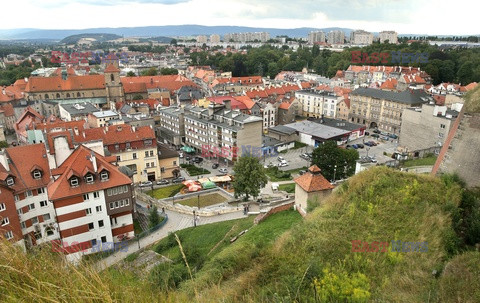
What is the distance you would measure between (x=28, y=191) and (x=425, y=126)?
5330 cm

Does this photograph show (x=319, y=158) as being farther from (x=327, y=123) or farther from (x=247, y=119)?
(x=327, y=123)

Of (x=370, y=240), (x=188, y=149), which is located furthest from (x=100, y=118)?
(x=370, y=240)

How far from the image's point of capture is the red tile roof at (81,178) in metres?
25.1

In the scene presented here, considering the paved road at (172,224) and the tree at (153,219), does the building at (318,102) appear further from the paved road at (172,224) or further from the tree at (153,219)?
the tree at (153,219)

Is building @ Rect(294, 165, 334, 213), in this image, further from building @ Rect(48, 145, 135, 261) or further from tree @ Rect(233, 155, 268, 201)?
building @ Rect(48, 145, 135, 261)

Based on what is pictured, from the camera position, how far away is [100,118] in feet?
177

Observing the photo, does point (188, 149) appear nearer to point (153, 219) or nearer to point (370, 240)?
point (153, 219)

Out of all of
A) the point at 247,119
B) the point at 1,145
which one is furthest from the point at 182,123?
the point at 1,145

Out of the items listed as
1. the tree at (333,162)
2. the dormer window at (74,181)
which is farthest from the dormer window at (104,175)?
the tree at (333,162)

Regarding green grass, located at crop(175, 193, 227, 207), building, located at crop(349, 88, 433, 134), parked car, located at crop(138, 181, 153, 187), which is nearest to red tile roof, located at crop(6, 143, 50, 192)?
green grass, located at crop(175, 193, 227, 207)

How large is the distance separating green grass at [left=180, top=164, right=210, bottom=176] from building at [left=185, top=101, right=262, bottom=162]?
4615 mm

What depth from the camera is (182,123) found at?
61.1 m

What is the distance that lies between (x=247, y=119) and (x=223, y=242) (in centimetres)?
2857

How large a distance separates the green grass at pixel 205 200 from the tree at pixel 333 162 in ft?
40.6
